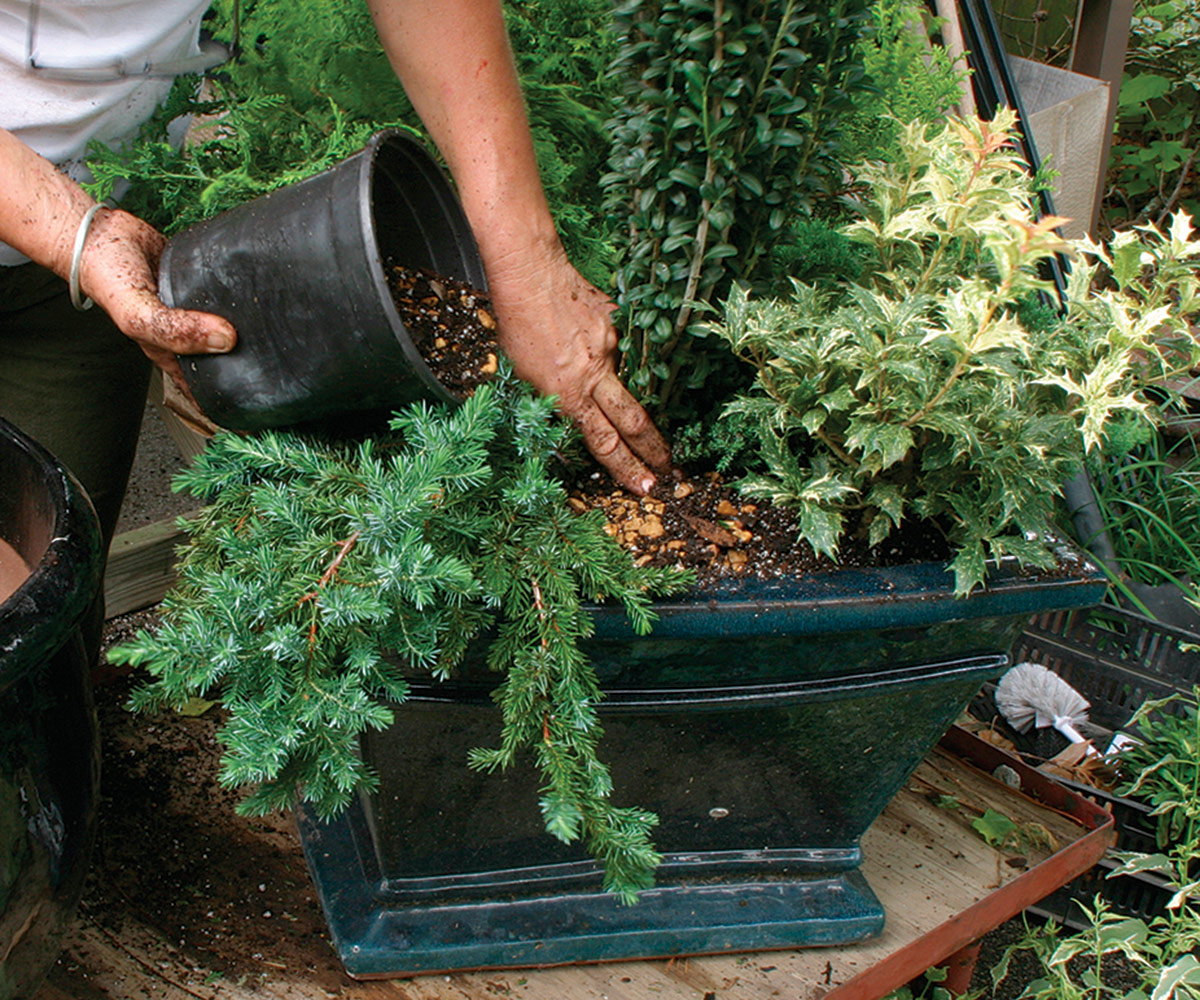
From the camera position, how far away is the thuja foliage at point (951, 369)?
1018 mm

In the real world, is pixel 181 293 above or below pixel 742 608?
above

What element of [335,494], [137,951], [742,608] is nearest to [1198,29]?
[742,608]

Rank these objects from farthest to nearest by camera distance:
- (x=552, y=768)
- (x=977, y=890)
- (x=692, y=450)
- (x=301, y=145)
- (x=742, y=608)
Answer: (x=301, y=145) < (x=977, y=890) < (x=692, y=450) < (x=742, y=608) < (x=552, y=768)

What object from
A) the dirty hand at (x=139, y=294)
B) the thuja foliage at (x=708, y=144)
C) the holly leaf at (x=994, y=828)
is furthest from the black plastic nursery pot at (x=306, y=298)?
the holly leaf at (x=994, y=828)

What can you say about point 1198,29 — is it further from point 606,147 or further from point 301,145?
point 301,145

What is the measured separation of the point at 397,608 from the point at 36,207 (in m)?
0.71

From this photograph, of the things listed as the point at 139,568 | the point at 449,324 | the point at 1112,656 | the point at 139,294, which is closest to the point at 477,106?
the point at 449,324

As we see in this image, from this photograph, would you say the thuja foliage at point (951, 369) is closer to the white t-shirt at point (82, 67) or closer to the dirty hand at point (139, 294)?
the dirty hand at point (139, 294)

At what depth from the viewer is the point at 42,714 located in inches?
37.5

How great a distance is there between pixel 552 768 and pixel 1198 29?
4.02 meters

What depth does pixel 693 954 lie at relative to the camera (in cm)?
136

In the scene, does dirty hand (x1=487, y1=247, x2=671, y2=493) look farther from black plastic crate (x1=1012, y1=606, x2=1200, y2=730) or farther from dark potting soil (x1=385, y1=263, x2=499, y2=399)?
black plastic crate (x1=1012, y1=606, x2=1200, y2=730)

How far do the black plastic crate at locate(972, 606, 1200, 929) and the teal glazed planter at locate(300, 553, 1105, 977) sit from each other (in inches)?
27.1

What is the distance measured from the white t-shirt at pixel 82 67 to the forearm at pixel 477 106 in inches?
18.9
